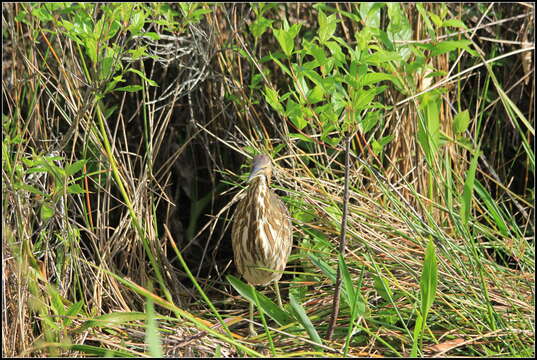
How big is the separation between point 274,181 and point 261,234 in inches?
15.1

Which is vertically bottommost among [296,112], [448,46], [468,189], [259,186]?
[259,186]

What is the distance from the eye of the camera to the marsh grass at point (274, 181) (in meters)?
2.19

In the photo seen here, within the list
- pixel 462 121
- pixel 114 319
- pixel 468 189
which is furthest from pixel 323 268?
pixel 462 121

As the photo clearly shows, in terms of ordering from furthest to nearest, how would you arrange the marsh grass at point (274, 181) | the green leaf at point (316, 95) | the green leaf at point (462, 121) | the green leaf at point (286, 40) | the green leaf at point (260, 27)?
1. the green leaf at point (260, 27)
2. the green leaf at point (462, 121)
3. the green leaf at point (286, 40)
4. the green leaf at point (316, 95)
5. the marsh grass at point (274, 181)

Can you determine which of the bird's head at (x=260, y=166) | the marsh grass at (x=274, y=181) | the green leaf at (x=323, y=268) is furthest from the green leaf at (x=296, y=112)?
the green leaf at (x=323, y=268)

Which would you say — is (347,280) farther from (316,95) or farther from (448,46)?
(448,46)

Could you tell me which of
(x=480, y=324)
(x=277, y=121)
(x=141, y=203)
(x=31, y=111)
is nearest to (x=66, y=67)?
(x=31, y=111)

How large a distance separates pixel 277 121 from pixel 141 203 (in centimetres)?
67

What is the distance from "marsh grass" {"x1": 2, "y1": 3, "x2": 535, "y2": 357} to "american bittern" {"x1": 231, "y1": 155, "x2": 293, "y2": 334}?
0.44 feet

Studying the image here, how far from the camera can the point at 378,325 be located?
2393 mm

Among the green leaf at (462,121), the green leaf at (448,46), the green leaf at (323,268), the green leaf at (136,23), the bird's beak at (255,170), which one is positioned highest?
the green leaf at (136,23)

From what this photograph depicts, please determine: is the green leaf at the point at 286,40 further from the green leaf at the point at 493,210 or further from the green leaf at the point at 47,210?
the green leaf at the point at 47,210

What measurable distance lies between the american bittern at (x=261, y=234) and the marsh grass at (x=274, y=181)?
13cm

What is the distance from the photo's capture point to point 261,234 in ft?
8.23
